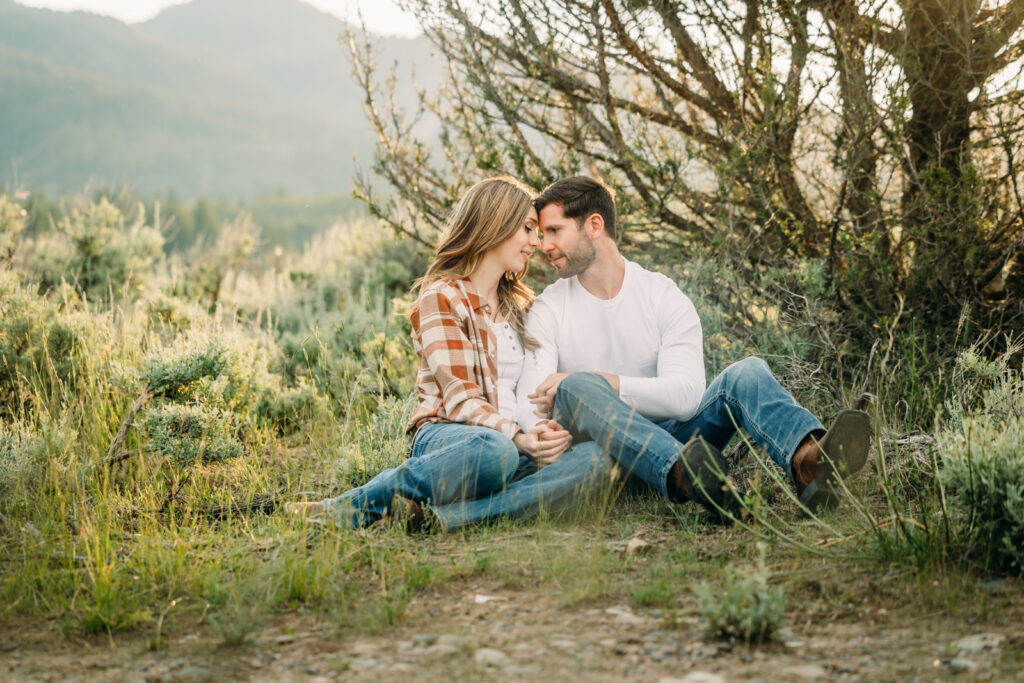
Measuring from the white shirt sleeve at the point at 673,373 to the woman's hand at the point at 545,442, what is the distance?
34 cm

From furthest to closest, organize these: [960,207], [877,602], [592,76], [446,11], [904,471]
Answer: [592,76] → [446,11] → [960,207] → [904,471] → [877,602]

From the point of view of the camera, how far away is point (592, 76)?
5750 mm

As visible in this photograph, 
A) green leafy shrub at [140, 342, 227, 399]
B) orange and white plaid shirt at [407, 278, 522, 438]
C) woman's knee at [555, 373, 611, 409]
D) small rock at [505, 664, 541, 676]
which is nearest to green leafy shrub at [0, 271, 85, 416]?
green leafy shrub at [140, 342, 227, 399]

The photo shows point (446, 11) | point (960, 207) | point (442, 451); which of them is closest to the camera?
point (442, 451)

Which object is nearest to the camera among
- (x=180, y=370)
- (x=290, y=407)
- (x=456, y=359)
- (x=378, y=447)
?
(x=456, y=359)

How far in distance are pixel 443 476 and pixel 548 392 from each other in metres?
0.69

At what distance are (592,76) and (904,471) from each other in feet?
11.7

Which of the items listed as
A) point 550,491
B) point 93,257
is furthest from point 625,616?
point 93,257

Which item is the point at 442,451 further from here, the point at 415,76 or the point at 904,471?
the point at 415,76

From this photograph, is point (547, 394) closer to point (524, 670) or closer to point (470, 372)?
point (470, 372)

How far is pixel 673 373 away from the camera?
3.62m

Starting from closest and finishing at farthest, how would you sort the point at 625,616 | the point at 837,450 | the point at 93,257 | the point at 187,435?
the point at 625,616 < the point at 837,450 < the point at 187,435 < the point at 93,257

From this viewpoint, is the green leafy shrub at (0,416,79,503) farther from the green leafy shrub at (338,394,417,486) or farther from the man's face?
the man's face

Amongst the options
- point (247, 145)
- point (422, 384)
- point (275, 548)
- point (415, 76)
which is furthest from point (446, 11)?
point (247, 145)
